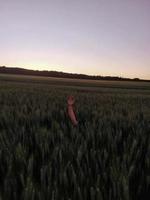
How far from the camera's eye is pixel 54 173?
168cm

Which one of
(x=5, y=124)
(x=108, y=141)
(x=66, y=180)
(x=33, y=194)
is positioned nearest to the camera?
(x=33, y=194)

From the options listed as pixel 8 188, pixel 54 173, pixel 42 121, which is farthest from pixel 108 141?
pixel 42 121

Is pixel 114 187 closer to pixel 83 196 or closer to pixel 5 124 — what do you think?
pixel 83 196

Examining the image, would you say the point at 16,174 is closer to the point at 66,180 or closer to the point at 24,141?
the point at 66,180

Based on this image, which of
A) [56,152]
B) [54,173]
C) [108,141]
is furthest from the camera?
[108,141]

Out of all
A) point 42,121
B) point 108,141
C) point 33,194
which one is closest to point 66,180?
point 33,194

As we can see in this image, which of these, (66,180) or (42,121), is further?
(42,121)

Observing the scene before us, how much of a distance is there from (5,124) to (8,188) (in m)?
2.02

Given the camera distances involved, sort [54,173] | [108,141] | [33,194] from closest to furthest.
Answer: [33,194] < [54,173] < [108,141]

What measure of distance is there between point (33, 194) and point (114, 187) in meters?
0.34

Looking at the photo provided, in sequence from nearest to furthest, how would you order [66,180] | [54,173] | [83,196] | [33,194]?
[33,194] → [83,196] → [66,180] → [54,173]

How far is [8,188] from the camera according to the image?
1.42 meters

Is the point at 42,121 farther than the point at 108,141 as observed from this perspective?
Yes

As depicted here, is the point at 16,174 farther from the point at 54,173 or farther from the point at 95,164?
the point at 95,164
